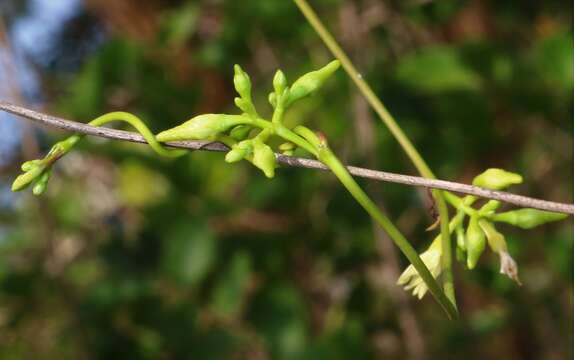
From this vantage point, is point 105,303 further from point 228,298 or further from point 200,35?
point 200,35

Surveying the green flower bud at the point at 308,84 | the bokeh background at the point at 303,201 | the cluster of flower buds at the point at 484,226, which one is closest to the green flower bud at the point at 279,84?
the green flower bud at the point at 308,84

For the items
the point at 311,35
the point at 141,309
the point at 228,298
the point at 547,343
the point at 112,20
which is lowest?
the point at 547,343

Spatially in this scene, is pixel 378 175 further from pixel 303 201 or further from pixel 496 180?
pixel 303 201

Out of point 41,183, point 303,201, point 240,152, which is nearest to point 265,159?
point 240,152

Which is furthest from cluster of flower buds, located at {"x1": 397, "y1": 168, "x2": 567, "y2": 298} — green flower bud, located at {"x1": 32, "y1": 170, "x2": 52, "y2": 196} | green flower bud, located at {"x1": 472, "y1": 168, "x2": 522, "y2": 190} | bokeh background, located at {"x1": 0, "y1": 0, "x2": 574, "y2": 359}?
bokeh background, located at {"x1": 0, "y1": 0, "x2": 574, "y2": 359}

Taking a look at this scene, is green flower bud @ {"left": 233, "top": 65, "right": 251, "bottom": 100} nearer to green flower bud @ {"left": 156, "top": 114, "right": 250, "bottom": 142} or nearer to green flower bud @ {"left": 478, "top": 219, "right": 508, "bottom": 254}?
green flower bud @ {"left": 156, "top": 114, "right": 250, "bottom": 142}

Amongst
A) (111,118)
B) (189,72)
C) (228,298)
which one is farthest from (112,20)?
(111,118)

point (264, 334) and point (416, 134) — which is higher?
point (416, 134)
